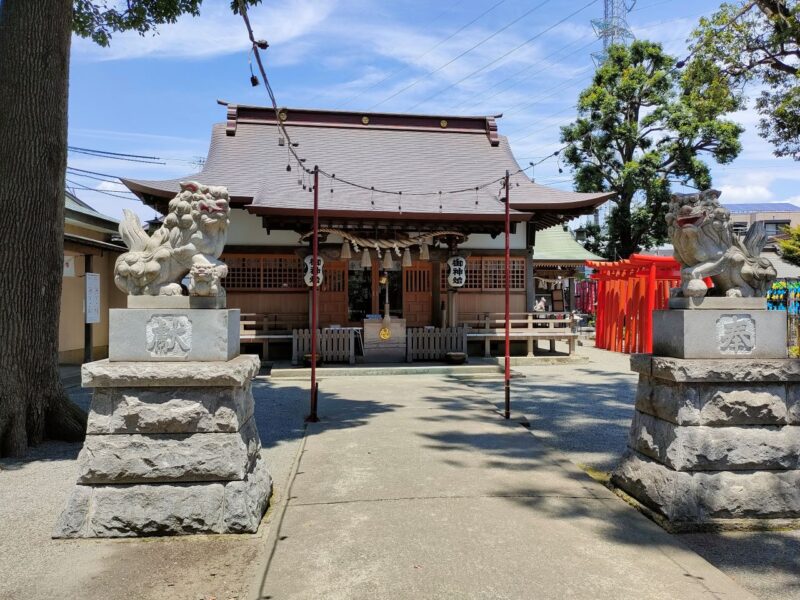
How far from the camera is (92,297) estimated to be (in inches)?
443

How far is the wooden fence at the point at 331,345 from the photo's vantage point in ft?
41.4

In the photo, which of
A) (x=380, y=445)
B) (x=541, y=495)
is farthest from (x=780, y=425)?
(x=380, y=445)

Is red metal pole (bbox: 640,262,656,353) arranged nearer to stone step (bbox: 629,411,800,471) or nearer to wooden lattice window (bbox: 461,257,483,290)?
wooden lattice window (bbox: 461,257,483,290)

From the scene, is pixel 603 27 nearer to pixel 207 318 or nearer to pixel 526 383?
pixel 526 383

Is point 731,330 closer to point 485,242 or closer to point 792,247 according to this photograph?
point 485,242

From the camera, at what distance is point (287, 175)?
15.0 metres

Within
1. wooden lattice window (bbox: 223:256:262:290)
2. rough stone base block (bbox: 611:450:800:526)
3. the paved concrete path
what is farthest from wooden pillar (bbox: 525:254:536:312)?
rough stone base block (bbox: 611:450:800:526)

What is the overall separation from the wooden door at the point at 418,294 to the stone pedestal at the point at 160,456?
37.2 feet

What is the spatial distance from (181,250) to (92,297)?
874cm

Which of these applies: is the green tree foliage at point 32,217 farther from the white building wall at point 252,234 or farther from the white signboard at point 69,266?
the white building wall at point 252,234

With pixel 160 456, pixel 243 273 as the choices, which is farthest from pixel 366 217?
pixel 160 456

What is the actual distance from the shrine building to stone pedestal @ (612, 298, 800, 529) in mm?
8542

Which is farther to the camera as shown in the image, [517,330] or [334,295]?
[334,295]

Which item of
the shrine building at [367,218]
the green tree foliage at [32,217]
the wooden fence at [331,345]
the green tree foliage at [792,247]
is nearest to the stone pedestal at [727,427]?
the green tree foliage at [32,217]
